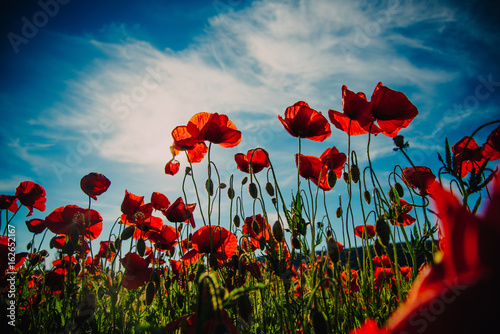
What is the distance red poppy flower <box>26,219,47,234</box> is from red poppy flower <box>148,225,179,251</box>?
1540mm

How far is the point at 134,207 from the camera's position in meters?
2.44

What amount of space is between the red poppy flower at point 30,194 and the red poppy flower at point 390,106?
12.7 feet

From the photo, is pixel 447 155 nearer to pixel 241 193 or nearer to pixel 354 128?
pixel 354 128

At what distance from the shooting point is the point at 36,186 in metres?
3.44

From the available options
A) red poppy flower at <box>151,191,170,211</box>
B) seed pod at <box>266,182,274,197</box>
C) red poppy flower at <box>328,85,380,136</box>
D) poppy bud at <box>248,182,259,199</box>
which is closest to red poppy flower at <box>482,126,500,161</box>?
red poppy flower at <box>328,85,380,136</box>

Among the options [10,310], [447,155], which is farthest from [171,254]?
[447,155]

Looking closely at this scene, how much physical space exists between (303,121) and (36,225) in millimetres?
3102

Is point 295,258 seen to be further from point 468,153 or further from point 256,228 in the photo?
point 468,153

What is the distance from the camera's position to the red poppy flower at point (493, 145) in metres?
2.17

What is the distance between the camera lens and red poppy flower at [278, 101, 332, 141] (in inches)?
84.2

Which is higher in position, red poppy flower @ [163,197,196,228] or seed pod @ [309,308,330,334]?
red poppy flower @ [163,197,196,228]

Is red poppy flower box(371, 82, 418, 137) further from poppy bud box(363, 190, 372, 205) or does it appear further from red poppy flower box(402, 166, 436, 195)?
poppy bud box(363, 190, 372, 205)

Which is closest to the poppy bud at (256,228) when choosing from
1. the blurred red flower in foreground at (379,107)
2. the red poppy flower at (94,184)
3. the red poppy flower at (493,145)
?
the blurred red flower in foreground at (379,107)

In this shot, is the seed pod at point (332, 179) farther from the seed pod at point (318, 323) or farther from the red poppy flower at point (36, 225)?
the red poppy flower at point (36, 225)
